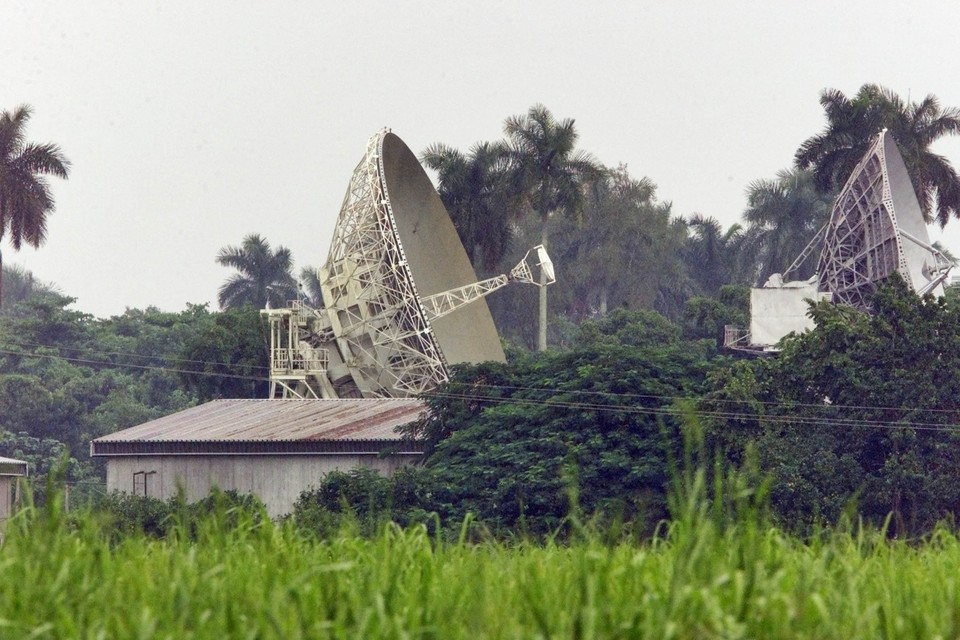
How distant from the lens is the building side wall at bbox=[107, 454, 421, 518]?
4700 centimetres

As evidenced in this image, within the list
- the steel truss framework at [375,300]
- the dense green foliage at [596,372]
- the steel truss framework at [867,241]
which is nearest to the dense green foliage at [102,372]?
the dense green foliage at [596,372]

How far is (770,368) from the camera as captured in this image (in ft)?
133

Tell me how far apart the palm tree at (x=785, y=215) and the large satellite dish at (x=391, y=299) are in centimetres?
5601

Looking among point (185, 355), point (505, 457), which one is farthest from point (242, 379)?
point (505, 457)

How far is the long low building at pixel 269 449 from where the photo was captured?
46.9 metres

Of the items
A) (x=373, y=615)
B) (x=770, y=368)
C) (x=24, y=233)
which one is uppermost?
(x=24, y=233)

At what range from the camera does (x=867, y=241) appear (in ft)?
167

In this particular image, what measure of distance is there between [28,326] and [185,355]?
74.4 ft

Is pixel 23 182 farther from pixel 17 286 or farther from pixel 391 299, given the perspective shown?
pixel 17 286

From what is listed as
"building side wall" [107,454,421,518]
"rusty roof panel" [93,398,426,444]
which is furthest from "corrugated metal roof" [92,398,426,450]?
"building side wall" [107,454,421,518]

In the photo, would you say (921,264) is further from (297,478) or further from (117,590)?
(117,590)

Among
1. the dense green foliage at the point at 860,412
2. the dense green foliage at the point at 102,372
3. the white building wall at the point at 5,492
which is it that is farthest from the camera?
the dense green foliage at the point at 102,372

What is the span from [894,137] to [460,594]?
64.8 m

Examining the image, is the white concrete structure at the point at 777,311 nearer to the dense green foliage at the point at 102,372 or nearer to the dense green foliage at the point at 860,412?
the dense green foliage at the point at 860,412
